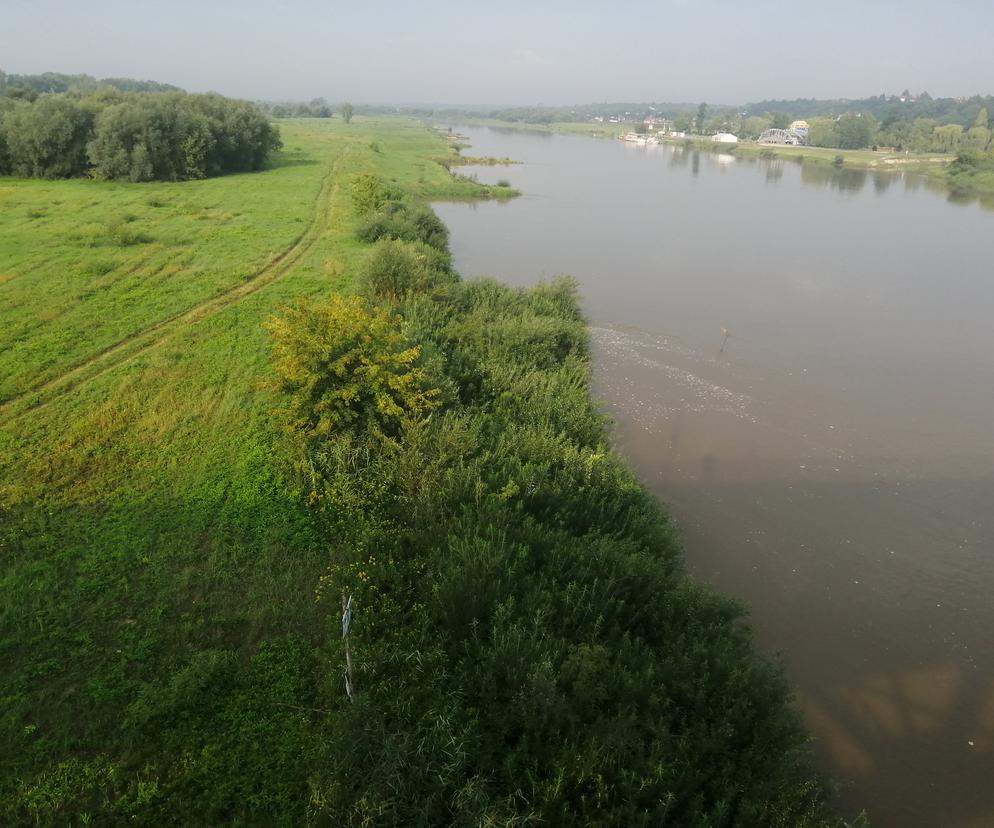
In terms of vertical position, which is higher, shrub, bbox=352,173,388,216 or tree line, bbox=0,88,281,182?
tree line, bbox=0,88,281,182

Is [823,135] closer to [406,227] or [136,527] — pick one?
[406,227]

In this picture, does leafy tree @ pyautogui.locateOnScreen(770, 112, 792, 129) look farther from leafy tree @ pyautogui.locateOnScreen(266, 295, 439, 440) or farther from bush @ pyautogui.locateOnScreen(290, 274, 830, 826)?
bush @ pyautogui.locateOnScreen(290, 274, 830, 826)

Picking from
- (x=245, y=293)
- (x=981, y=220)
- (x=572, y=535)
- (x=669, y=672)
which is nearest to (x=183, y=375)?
(x=245, y=293)

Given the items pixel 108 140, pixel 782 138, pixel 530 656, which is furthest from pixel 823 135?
pixel 530 656

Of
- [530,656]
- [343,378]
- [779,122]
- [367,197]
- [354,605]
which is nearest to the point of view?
[530,656]

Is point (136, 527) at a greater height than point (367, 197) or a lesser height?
lesser

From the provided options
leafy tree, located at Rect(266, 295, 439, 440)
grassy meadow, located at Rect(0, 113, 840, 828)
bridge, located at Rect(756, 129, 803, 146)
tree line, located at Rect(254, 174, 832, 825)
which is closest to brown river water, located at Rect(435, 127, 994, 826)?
grassy meadow, located at Rect(0, 113, 840, 828)

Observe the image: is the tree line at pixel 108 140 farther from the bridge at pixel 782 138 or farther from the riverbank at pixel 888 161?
the bridge at pixel 782 138
